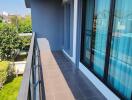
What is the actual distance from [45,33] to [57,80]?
17.2 feet

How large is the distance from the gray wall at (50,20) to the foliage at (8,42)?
15.9ft

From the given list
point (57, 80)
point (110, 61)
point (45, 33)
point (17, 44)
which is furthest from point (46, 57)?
point (17, 44)

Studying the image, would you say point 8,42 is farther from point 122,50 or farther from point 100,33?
point 122,50

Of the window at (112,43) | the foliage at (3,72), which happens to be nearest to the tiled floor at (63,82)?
the window at (112,43)

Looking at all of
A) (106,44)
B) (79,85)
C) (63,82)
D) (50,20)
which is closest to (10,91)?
(50,20)

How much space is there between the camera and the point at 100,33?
10.5 ft

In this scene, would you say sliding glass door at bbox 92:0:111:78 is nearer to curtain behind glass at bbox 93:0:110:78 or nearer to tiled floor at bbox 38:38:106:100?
curtain behind glass at bbox 93:0:110:78

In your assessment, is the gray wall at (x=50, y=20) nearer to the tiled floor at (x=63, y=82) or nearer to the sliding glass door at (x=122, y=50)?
the tiled floor at (x=63, y=82)

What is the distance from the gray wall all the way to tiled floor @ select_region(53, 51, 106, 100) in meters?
2.47

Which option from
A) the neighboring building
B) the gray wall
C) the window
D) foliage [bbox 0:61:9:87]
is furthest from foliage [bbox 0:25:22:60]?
the window

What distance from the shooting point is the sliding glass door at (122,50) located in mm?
2287

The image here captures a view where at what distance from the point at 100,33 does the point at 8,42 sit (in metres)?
9.37

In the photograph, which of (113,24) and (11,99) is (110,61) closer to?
(113,24)

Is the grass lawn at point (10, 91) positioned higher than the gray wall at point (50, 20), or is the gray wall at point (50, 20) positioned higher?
the gray wall at point (50, 20)
